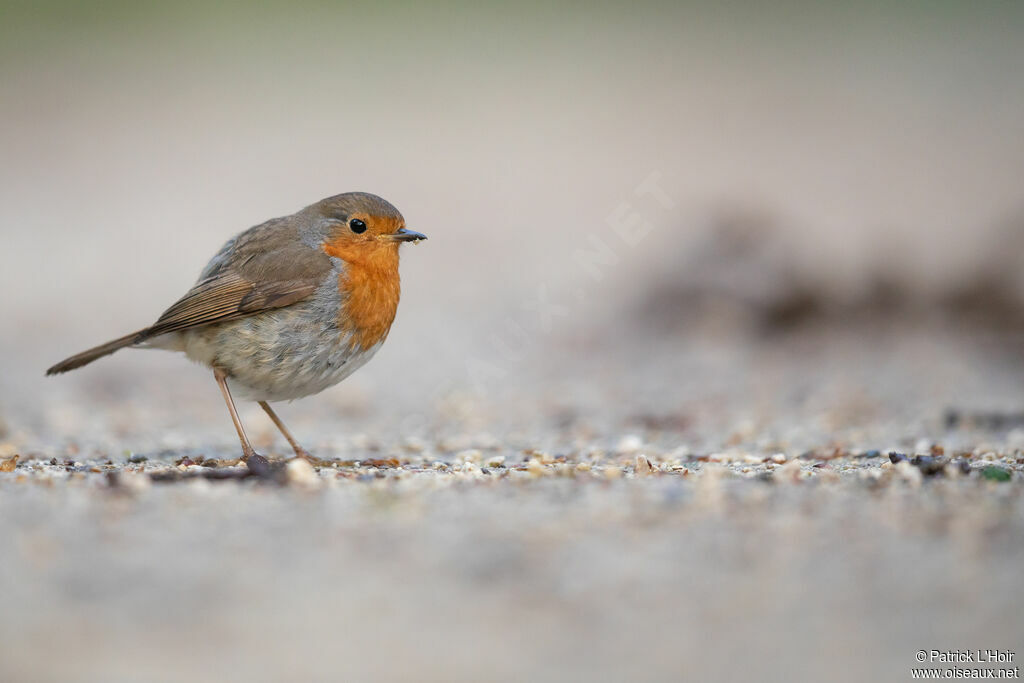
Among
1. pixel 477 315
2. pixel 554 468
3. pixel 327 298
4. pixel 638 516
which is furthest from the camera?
pixel 477 315

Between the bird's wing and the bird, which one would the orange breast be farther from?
the bird's wing

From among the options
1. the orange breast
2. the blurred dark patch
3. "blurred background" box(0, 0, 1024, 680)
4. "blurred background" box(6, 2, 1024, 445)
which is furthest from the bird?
the blurred dark patch

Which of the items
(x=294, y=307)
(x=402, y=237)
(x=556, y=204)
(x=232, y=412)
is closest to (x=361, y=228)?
(x=402, y=237)

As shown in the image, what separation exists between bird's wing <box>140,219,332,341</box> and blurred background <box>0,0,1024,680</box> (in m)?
0.95

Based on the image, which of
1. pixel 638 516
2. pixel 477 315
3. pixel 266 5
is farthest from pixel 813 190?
pixel 266 5

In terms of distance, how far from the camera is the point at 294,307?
602 centimetres

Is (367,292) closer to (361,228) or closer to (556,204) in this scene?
(361,228)

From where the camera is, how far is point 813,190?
14164 millimetres

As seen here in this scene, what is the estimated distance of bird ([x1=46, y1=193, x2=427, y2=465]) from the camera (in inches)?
236

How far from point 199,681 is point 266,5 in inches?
934

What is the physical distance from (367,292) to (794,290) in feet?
15.2

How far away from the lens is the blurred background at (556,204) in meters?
8.26

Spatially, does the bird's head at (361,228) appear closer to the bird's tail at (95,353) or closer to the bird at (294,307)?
the bird at (294,307)

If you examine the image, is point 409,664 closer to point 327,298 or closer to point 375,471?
point 375,471
